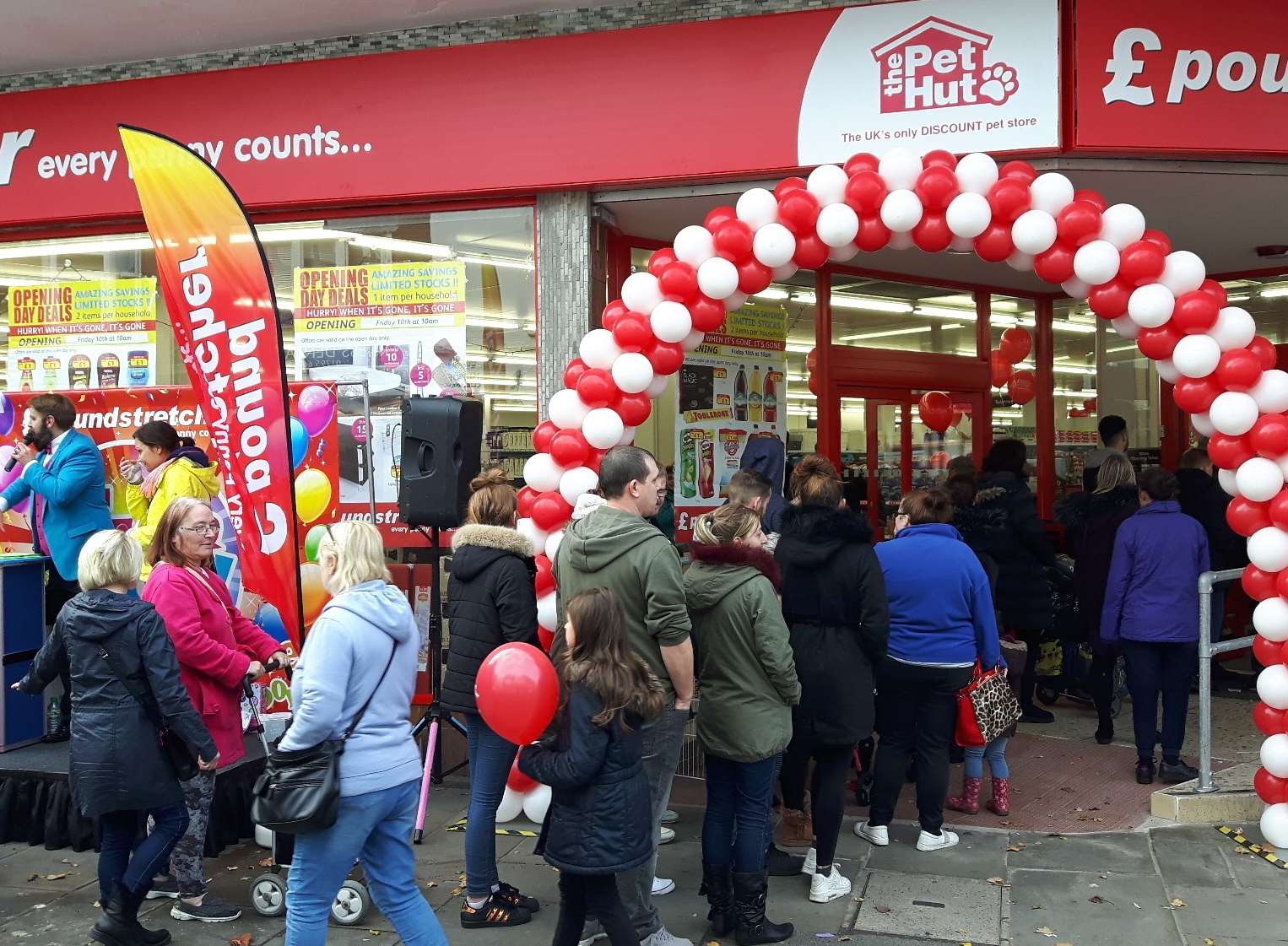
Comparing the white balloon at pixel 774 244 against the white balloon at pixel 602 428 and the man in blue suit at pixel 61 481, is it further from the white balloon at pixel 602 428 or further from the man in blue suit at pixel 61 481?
the man in blue suit at pixel 61 481

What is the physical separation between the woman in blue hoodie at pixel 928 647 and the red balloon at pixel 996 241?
119 cm

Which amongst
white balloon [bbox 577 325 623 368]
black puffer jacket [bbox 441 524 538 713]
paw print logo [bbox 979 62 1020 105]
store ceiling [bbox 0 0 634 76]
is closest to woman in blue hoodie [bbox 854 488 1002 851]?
white balloon [bbox 577 325 623 368]

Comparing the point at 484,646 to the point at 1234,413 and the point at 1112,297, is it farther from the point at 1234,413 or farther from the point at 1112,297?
the point at 1234,413

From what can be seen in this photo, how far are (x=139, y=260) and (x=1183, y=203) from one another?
6988 mm

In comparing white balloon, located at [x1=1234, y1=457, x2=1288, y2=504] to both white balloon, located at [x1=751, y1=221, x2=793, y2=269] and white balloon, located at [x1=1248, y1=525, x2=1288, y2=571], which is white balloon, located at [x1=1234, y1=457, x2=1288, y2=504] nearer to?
white balloon, located at [x1=1248, y1=525, x2=1288, y2=571]

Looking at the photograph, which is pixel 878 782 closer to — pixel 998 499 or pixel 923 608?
pixel 923 608

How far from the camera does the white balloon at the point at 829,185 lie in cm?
562

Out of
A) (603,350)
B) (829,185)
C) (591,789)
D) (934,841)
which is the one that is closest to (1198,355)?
(829,185)

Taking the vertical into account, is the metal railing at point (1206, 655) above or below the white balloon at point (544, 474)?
below

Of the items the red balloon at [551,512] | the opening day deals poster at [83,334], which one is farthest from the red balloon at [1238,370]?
the opening day deals poster at [83,334]

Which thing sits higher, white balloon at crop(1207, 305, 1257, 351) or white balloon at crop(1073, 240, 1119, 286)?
white balloon at crop(1073, 240, 1119, 286)

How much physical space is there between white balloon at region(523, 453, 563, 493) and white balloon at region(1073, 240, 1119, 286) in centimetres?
264

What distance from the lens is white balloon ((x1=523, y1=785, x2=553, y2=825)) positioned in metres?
5.89

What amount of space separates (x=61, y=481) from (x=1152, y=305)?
5.63m
